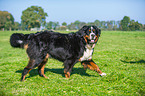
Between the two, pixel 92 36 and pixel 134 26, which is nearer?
A: pixel 92 36

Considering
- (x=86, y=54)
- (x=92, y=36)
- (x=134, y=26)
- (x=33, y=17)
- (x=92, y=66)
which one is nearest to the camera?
(x=92, y=36)

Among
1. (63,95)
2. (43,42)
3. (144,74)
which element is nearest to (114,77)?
(144,74)

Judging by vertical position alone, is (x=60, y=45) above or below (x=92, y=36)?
below

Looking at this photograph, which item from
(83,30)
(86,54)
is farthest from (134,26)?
(86,54)

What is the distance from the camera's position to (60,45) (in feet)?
17.1

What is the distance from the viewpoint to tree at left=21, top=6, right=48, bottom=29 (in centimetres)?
7725

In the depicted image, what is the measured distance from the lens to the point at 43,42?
506 cm

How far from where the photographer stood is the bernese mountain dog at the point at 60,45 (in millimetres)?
5062

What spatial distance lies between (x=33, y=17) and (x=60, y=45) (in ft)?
252

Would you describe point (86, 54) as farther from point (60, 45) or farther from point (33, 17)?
point (33, 17)

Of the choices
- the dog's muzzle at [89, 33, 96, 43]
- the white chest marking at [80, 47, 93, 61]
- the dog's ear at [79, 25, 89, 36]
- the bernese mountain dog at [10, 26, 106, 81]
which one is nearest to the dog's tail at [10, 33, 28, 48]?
the bernese mountain dog at [10, 26, 106, 81]

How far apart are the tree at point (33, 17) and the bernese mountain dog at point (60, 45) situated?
75.5 meters

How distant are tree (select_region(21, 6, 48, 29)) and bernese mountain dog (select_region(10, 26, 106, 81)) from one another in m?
75.5

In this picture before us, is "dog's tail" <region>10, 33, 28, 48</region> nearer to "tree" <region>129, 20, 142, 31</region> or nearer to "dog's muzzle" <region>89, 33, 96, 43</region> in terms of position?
"dog's muzzle" <region>89, 33, 96, 43</region>
